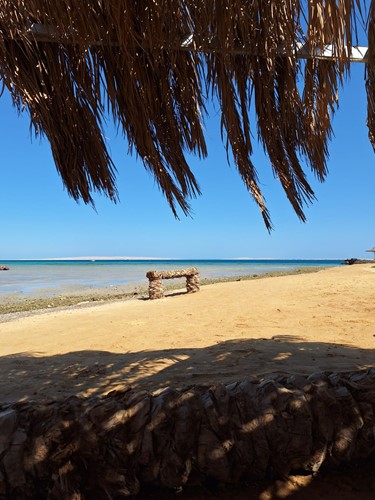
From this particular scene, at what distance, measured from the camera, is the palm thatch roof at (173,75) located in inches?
72.6

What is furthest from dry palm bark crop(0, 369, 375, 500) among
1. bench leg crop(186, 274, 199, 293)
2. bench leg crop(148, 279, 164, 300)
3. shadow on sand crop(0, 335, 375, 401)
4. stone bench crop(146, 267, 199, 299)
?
bench leg crop(186, 274, 199, 293)

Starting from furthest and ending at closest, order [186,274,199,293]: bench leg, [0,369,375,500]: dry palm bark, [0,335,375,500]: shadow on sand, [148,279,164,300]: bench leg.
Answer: [186,274,199,293]: bench leg, [148,279,164,300]: bench leg, [0,335,375,500]: shadow on sand, [0,369,375,500]: dry palm bark

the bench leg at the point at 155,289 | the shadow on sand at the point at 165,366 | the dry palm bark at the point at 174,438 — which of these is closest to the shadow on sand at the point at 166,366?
the shadow on sand at the point at 165,366

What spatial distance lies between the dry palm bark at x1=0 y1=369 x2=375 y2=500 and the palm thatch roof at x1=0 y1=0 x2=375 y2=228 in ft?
4.47

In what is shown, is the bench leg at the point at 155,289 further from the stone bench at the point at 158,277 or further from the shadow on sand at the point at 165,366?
the shadow on sand at the point at 165,366

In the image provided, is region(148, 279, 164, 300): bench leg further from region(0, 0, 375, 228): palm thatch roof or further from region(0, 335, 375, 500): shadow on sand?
region(0, 0, 375, 228): palm thatch roof

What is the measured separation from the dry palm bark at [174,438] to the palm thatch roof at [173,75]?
136cm

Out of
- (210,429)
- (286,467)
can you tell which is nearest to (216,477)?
(210,429)

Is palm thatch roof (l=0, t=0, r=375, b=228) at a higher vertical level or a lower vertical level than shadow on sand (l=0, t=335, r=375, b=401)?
higher

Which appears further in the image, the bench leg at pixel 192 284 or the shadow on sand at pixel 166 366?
the bench leg at pixel 192 284

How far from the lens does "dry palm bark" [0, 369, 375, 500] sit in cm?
159

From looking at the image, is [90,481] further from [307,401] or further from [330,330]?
[330,330]

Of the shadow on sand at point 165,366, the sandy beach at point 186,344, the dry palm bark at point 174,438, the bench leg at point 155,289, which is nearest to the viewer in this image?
the dry palm bark at point 174,438

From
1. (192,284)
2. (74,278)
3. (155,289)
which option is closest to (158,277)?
(155,289)
